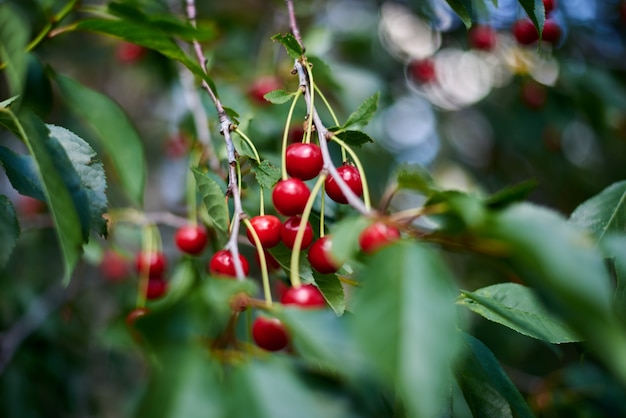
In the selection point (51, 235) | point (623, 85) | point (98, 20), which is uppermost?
point (98, 20)

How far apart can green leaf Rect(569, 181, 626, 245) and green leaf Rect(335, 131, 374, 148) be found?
432 millimetres

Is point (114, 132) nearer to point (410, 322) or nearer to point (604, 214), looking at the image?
point (410, 322)

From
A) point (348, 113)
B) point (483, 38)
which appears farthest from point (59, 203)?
point (483, 38)

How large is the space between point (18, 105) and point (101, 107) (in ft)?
0.76

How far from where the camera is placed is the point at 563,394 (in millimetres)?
1717

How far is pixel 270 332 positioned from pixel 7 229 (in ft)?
1.59

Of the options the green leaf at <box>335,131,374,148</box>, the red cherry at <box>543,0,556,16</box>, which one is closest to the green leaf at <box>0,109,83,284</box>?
the green leaf at <box>335,131,374,148</box>

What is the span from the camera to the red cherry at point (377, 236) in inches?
21.8

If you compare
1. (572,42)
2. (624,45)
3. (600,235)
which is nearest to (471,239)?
(600,235)

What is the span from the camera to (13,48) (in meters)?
0.77

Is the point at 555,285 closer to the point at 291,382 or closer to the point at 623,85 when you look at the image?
the point at 291,382

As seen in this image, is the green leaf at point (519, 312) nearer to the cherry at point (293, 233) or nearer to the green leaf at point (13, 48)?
the cherry at point (293, 233)

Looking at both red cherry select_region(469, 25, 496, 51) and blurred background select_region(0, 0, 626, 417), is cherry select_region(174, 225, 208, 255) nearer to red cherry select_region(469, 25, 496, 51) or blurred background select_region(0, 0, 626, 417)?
blurred background select_region(0, 0, 626, 417)

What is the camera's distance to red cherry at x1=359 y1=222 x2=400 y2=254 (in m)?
0.55
